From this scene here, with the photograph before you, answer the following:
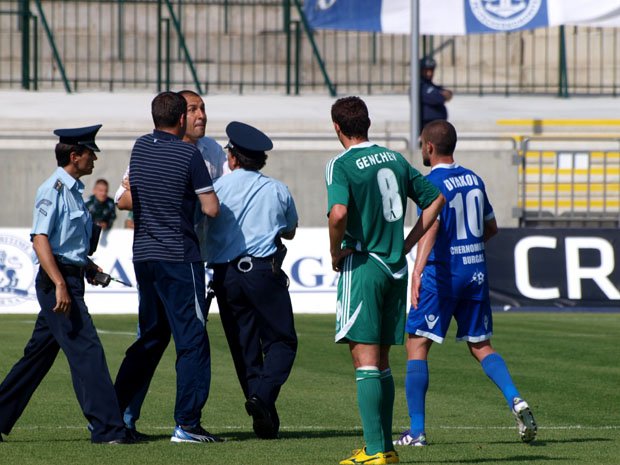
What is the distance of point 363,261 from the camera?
23.8 ft

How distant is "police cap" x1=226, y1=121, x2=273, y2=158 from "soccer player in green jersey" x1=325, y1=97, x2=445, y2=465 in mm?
1222

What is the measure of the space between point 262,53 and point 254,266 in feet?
72.8

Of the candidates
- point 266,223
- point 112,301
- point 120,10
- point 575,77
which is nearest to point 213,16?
point 120,10

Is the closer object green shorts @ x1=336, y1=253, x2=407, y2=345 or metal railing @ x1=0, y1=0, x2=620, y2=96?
green shorts @ x1=336, y1=253, x2=407, y2=345

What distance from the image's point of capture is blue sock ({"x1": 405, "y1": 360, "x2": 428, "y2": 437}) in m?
8.20

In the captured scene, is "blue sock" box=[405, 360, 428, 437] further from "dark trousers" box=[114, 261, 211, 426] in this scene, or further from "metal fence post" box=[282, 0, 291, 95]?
"metal fence post" box=[282, 0, 291, 95]

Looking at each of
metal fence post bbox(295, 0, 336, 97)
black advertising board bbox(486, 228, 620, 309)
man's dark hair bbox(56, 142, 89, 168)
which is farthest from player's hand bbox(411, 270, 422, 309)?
metal fence post bbox(295, 0, 336, 97)

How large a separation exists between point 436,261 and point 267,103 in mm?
19890

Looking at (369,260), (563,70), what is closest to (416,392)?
(369,260)

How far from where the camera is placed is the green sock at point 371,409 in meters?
7.15

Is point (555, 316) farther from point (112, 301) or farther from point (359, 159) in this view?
point (359, 159)

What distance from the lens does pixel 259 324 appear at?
856 cm

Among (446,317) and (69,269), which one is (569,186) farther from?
(69,269)

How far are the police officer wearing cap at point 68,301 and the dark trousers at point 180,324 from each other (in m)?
0.35
